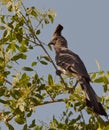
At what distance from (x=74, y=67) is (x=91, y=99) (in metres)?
0.85

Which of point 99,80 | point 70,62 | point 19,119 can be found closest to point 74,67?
point 70,62

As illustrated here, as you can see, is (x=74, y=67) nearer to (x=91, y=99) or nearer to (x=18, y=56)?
(x=91, y=99)

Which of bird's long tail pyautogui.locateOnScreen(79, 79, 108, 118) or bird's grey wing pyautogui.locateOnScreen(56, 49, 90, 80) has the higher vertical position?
bird's grey wing pyautogui.locateOnScreen(56, 49, 90, 80)

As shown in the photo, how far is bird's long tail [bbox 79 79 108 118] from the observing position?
3.75 m

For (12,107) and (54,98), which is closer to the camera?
(12,107)

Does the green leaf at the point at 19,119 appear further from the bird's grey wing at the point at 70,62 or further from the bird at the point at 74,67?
the bird's grey wing at the point at 70,62

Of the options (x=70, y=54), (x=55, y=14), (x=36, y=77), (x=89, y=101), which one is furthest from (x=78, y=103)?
(x=70, y=54)

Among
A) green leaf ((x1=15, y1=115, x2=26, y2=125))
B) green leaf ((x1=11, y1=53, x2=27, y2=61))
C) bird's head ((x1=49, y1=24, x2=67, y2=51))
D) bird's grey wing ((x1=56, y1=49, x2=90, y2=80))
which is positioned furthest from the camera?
bird's head ((x1=49, y1=24, x2=67, y2=51))

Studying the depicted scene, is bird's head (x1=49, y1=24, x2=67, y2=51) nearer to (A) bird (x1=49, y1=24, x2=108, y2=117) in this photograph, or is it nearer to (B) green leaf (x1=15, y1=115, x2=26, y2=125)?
(A) bird (x1=49, y1=24, x2=108, y2=117)

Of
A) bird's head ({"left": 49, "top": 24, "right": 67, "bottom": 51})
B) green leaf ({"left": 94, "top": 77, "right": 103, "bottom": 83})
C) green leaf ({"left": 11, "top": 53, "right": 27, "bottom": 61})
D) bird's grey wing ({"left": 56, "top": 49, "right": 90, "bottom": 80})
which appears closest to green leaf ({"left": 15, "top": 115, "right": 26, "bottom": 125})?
green leaf ({"left": 11, "top": 53, "right": 27, "bottom": 61})

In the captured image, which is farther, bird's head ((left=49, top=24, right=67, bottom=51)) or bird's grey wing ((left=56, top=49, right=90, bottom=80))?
bird's head ((left=49, top=24, right=67, bottom=51))

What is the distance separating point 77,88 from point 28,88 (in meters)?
0.68

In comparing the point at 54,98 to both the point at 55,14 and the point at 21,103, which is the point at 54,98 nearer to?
the point at 21,103

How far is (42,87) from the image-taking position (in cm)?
374
